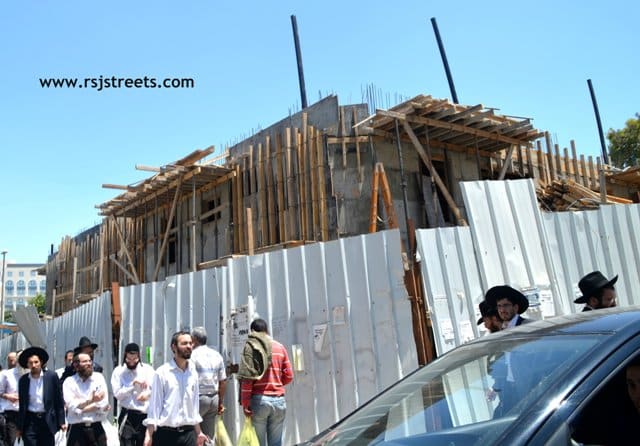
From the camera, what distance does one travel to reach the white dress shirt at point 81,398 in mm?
6207

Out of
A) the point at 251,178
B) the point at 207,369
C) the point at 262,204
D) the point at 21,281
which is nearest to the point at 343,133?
the point at 262,204

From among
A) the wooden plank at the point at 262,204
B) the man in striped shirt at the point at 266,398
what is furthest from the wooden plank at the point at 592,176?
the man in striped shirt at the point at 266,398

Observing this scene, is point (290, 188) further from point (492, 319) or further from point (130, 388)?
point (492, 319)

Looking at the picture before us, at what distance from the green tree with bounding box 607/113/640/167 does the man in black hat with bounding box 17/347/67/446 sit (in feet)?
104

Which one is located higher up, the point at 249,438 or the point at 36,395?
the point at 36,395

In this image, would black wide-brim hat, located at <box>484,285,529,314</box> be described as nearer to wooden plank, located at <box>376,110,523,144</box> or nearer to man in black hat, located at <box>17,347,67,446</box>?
man in black hat, located at <box>17,347,67,446</box>

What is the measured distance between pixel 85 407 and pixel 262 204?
8.43m

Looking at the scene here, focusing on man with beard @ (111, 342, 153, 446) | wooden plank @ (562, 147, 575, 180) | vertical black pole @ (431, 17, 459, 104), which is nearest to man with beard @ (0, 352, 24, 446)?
man with beard @ (111, 342, 153, 446)

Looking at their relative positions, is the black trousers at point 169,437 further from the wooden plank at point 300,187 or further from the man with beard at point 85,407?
the wooden plank at point 300,187

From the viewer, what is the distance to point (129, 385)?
7.06 m

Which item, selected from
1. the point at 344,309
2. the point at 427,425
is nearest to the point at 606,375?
the point at 427,425

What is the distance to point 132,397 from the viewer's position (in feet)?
23.1

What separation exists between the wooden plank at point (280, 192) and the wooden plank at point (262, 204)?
0.47 m

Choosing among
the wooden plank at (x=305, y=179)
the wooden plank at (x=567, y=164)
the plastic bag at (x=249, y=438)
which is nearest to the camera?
the plastic bag at (x=249, y=438)
